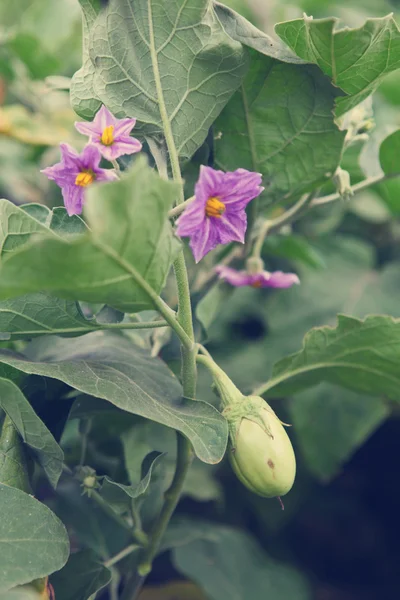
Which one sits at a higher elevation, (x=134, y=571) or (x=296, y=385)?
(x=296, y=385)

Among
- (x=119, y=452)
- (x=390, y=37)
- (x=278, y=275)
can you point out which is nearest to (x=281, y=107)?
(x=390, y=37)

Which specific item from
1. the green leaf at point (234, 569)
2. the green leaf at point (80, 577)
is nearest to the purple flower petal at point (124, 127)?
the green leaf at point (80, 577)

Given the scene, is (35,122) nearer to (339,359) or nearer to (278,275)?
(278,275)

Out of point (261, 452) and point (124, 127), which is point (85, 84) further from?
point (261, 452)

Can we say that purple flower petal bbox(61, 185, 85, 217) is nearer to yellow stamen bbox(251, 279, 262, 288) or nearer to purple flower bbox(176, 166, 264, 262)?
purple flower bbox(176, 166, 264, 262)

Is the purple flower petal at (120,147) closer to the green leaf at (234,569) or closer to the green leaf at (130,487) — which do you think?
the green leaf at (130,487)

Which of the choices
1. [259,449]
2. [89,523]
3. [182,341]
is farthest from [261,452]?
[89,523]

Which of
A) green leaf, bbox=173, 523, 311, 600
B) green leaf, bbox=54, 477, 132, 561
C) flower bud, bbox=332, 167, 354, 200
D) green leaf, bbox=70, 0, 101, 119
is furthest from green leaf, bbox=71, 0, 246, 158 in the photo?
green leaf, bbox=173, 523, 311, 600
